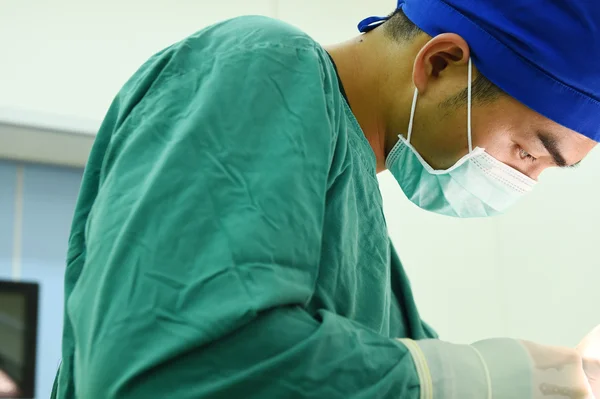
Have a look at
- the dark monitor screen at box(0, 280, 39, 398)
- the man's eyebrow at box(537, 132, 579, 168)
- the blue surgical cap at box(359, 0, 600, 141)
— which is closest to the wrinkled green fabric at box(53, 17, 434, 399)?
the blue surgical cap at box(359, 0, 600, 141)

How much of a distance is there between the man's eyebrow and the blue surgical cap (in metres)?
0.04

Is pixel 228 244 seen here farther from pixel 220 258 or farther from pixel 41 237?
pixel 41 237

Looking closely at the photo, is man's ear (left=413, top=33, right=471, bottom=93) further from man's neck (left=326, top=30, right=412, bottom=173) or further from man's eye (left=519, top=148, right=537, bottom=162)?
man's eye (left=519, top=148, right=537, bottom=162)

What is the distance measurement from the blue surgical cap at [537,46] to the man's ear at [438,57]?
12 millimetres

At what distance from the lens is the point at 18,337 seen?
196cm

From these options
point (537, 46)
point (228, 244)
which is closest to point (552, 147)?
point (537, 46)

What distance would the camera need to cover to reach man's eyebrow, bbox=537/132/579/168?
1023 mm

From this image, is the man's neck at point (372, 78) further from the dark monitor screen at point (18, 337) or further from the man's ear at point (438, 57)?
the dark monitor screen at point (18, 337)

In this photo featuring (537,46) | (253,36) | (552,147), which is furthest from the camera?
(552,147)

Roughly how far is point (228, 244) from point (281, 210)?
6cm

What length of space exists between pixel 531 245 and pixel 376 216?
1342mm

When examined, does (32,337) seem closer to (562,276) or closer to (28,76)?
(28,76)

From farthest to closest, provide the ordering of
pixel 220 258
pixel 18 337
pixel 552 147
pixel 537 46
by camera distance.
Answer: pixel 18 337, pixel 552 147, pixel 537 46, pixel 220 258

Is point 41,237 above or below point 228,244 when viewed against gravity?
below
